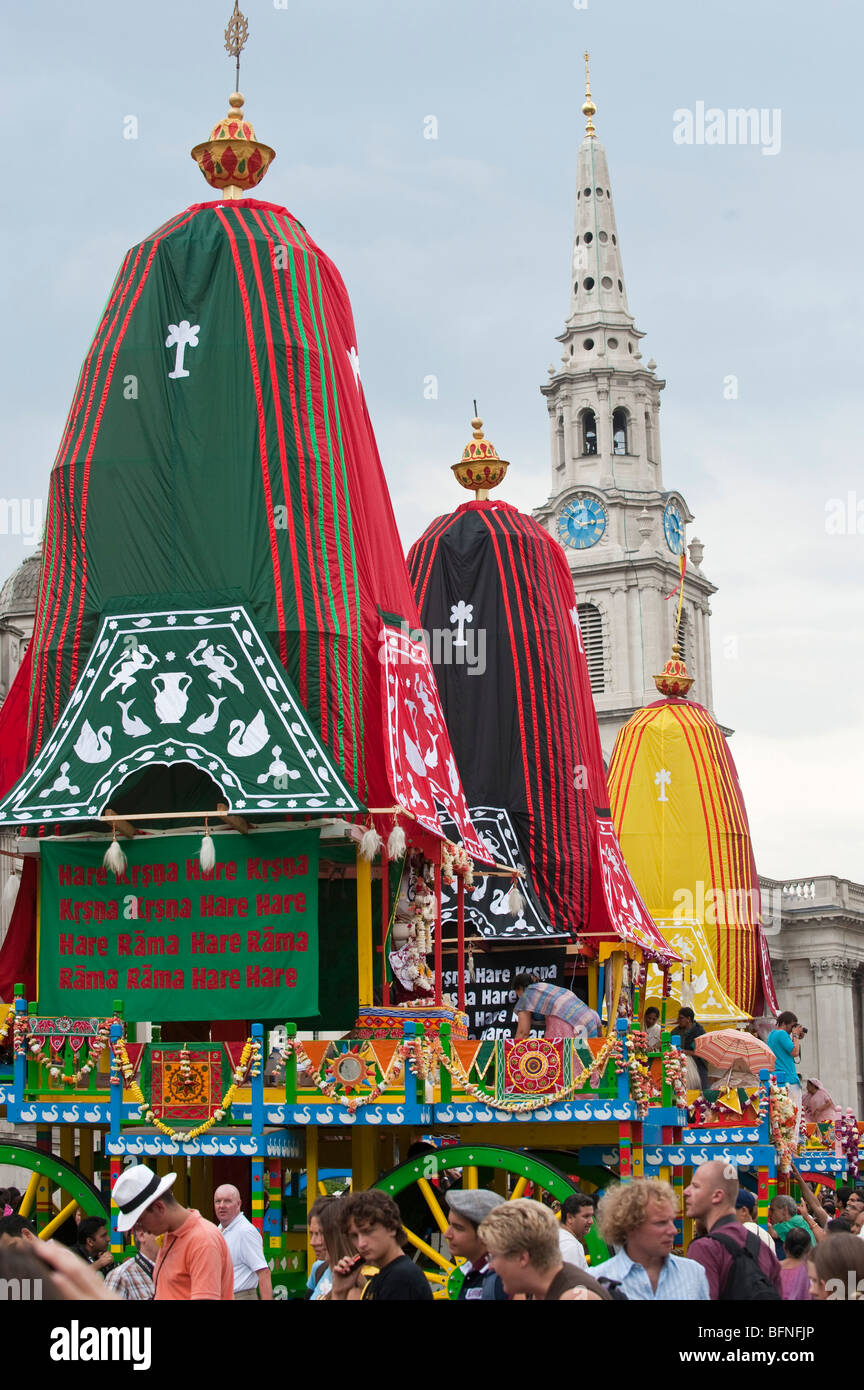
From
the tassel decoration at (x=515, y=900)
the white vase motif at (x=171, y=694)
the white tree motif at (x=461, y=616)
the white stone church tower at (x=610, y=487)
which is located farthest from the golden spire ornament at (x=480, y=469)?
the white stone church tower at (x=610, y=487)

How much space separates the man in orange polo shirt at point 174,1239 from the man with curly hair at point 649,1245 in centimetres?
207

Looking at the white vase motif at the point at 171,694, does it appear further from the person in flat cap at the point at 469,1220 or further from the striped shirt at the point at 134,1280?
the person in flat cap at the point at 469,1220

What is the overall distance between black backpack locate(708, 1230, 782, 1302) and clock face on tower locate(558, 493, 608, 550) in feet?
245

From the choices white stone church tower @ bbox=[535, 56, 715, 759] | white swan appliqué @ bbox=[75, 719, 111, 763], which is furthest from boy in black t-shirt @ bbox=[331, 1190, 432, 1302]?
white stone church tower @ bbox=[535, 56, 715, 759]

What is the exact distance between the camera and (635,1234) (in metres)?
8.73

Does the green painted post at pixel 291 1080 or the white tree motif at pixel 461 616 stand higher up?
the white tree motif at pixel 461 616

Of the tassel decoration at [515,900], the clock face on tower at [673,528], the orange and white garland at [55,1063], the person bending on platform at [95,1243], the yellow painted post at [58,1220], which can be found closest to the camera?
the person bending on platform at [95,1243]

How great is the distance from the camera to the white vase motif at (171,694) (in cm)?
2120

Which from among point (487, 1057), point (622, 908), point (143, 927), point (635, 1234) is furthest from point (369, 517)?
point (635, 1234)

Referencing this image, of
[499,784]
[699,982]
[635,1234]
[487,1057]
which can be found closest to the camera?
[635,1234]

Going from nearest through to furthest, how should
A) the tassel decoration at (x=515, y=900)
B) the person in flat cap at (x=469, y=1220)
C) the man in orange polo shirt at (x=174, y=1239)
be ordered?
1. the person in flat cap at (x=469, y=1220)
2. the man in orange polo shirt at (x=174, y=1239)
3. the tassel decoration at (x=515, y=900)

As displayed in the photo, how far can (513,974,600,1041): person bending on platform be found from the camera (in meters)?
23.0

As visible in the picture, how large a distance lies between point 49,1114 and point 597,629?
64.4m

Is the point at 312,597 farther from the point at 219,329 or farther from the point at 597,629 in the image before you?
the point at 597,629
